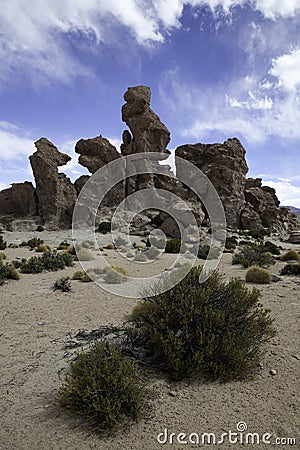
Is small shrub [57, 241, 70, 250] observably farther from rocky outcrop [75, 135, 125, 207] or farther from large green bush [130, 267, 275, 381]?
large green bush [130, 267, 275, 381]

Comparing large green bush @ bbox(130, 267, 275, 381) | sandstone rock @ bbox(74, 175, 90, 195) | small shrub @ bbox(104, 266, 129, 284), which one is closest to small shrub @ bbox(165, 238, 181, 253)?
small shrub @ bbox(104, 266, 129, 284)

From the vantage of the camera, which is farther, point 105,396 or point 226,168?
point 226,168

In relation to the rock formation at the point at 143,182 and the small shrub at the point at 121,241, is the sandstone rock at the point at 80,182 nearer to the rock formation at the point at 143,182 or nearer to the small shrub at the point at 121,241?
the rock formation at the point at 143,182

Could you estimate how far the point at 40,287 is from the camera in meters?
9.22

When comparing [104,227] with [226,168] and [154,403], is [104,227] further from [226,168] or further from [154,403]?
[154,403]

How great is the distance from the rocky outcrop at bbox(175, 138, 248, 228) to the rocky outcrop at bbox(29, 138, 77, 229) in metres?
14.5

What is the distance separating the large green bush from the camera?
377cm

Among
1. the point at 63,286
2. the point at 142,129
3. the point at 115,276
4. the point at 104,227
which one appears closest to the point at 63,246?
the point at 104,227

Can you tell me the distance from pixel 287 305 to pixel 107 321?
4.17 meters

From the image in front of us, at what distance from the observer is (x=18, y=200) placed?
1353 inches

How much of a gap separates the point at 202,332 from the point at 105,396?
5.11 ft

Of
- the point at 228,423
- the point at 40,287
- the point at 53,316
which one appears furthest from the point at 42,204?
the point at 228,423

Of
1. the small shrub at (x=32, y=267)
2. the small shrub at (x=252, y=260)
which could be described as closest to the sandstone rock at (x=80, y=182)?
the small shrub at (x=32, y=267)

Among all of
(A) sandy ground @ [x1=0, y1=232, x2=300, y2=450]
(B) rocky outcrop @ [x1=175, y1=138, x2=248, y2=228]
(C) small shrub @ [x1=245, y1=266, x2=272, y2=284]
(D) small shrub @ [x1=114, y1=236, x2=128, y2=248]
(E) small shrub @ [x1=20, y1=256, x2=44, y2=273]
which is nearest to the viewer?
(A) sandy ground @ [x1=0, y1=232, x2=300, y2=450]
